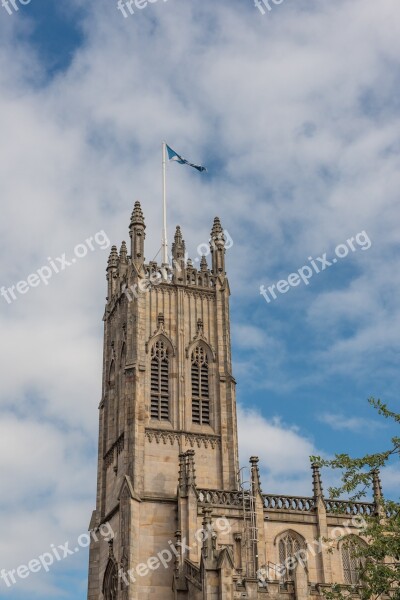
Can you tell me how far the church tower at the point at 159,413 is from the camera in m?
45.2

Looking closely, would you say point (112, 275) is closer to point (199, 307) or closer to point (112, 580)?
point (199, 307)

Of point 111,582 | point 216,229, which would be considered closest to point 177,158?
point 216,229

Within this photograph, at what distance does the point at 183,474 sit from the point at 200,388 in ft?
24.2

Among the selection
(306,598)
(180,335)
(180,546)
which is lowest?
(306,598)

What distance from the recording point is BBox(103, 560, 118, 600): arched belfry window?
46031 millimetres

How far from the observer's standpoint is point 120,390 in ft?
173

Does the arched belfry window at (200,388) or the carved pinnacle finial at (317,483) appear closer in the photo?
the carved pinnacle finial at (317,483)

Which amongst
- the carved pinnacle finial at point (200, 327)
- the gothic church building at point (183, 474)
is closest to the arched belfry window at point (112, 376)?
the gothic church building at point (183, 474)

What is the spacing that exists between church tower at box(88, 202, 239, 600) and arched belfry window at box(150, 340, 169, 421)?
0.21 feet

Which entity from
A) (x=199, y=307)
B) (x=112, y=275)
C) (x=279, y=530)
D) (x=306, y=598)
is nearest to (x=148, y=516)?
(x=279, y=530)

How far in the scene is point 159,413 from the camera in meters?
50.5

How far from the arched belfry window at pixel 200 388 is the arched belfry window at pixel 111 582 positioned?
30.5ft

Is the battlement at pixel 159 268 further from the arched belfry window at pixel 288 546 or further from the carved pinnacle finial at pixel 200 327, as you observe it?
the arched belfry window at pixel 288 546

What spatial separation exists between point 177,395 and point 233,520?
8.52m
